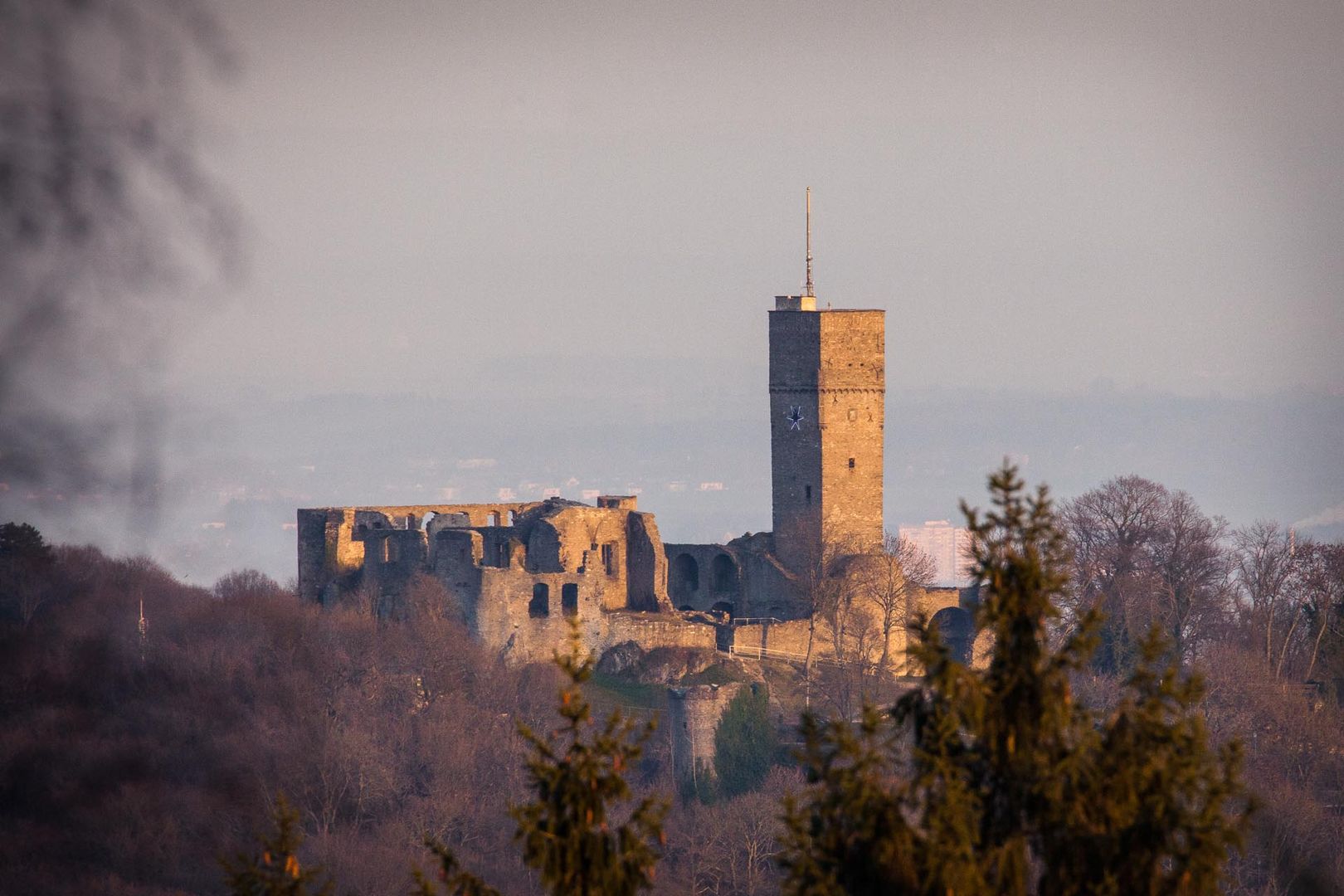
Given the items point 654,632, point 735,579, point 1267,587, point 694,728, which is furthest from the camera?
point 1267,587

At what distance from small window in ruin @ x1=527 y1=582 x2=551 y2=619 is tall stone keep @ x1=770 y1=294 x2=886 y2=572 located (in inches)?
272

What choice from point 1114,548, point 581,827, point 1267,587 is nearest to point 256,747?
point 1114,548

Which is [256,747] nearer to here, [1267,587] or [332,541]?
[332,541]

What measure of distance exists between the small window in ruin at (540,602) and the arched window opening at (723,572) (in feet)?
21.8

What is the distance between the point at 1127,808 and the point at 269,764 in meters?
34.4

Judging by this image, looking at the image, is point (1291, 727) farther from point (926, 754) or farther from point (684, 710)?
point (926, 754)

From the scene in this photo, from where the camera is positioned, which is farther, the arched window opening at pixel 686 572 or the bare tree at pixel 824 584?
Result: the arched window opening at pixel 686 572

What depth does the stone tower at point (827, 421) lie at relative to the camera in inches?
2125

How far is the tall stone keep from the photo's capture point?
53969 mm

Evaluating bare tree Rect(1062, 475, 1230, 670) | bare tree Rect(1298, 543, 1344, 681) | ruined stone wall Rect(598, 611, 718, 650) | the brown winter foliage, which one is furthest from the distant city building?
the brown winter foliage

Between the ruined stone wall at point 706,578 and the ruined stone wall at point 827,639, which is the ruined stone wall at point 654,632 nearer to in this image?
the ruined stone wall at point 827,639

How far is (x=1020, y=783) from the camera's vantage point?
13281 mm

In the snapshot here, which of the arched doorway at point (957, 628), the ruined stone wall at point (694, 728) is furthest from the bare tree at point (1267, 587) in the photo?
the ruined stone wall at point (694, 728)

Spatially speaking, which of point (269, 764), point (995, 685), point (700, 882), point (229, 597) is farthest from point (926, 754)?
point (229, 597)
